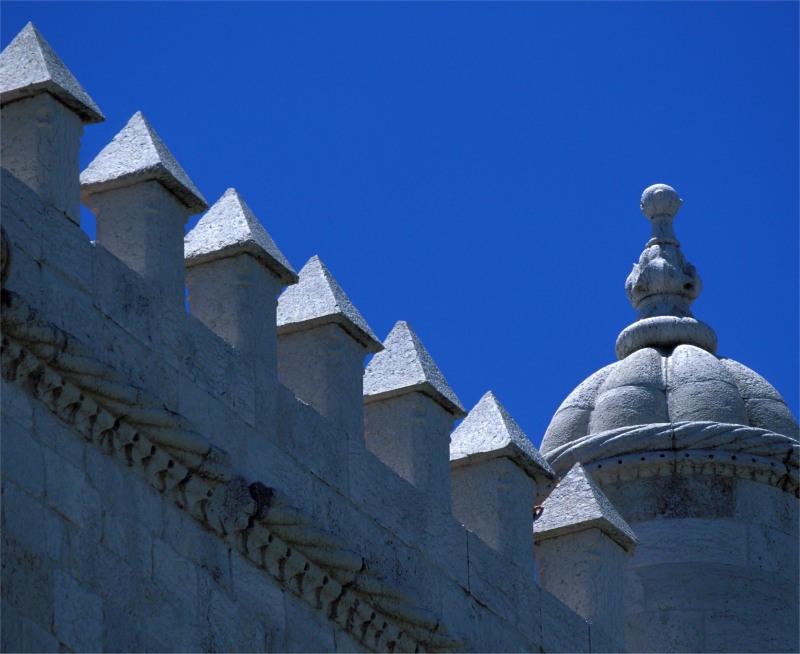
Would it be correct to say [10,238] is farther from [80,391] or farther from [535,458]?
[535,458]

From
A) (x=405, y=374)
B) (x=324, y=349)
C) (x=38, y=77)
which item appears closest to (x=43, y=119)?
(x=38, y=77)

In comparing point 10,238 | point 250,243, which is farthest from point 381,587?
point 10,238

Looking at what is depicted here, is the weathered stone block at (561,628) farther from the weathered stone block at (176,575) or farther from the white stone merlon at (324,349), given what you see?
the weathered stone block at (176,575)

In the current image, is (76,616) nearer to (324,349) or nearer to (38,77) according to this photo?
(38,77)

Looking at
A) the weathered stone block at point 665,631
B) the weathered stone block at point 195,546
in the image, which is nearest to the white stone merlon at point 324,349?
the weathered stone block at point 195,546

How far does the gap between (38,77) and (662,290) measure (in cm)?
733

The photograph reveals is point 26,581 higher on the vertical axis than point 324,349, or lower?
lower

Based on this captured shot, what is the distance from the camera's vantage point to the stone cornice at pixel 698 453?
53.3ft

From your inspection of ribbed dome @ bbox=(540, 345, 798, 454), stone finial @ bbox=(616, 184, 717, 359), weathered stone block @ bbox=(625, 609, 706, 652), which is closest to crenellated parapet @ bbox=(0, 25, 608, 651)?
weathered stone block @ bbox=(625, 609, 706, 652)

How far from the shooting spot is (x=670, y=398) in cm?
1662

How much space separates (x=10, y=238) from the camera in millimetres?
10422

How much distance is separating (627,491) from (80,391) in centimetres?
646

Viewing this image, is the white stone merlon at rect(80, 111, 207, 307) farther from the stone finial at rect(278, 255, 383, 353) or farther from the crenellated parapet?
the stone finial at rect(278, 255, 383, 353)

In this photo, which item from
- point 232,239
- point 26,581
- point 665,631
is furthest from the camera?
point 665,631
